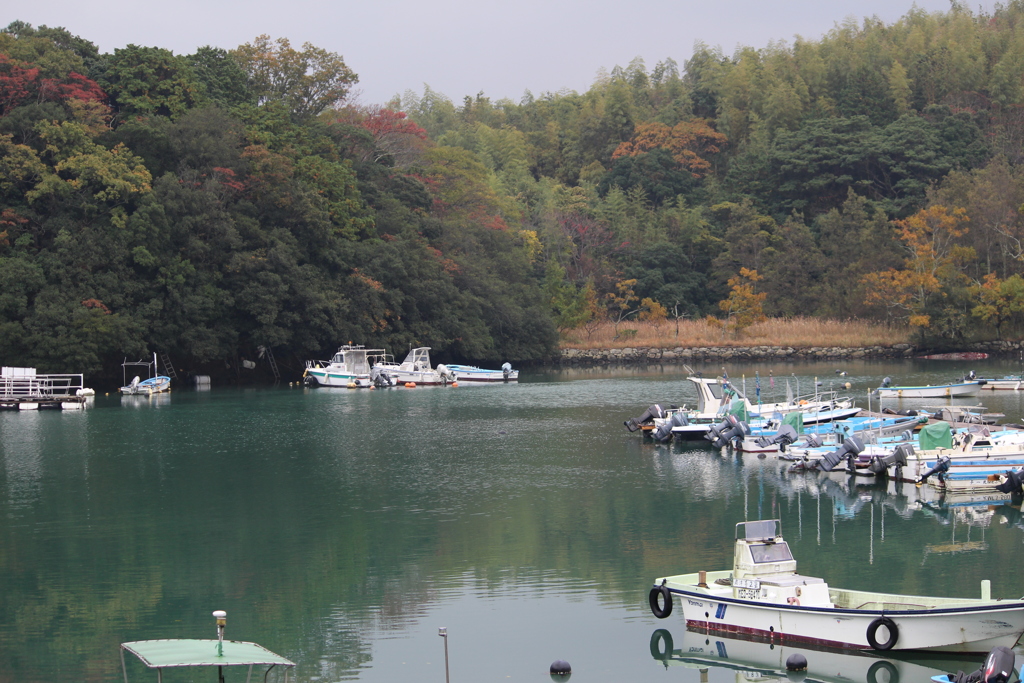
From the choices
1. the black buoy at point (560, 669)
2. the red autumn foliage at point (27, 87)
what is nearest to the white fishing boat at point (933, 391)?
the black buoy at point (560, 669)

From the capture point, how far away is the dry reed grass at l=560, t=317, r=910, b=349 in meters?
70.2

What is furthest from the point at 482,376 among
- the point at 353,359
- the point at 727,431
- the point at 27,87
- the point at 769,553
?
the point at 769,553

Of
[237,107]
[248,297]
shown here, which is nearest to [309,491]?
[248,297]

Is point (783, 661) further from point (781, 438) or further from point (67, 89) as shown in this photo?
point (67, 89)

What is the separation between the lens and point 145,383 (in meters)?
→ 52.2

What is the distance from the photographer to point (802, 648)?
45.0 ft

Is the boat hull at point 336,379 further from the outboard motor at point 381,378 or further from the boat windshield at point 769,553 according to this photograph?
the boat windshield at point 769,553

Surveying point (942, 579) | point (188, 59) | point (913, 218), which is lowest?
point (942, 579)

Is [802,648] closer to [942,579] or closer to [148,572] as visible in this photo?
[942,579]

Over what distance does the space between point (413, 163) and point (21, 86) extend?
2998 centimetres

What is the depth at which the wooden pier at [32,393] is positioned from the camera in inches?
1852

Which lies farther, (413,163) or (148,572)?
(413,163)

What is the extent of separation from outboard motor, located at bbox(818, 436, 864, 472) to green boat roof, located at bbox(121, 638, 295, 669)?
64.7 ft

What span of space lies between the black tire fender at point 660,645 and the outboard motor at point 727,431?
18.1 m
